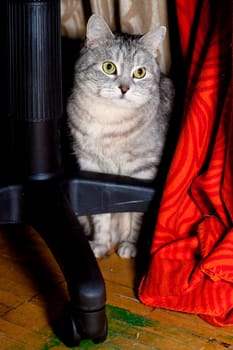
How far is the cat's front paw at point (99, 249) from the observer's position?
162cm

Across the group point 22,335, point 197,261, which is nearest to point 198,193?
point 197,261

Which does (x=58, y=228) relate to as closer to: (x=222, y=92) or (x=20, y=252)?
(x=20, y=252)

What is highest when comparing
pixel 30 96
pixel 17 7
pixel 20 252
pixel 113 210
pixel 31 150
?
pixel 17 7

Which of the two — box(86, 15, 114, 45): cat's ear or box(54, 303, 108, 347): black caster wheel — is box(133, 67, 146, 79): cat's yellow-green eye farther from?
box(54, 303, 108, 347): black caster wheel

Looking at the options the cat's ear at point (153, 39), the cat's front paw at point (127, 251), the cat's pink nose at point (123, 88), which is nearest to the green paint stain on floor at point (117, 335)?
the cat's front paw at point (127, 251)

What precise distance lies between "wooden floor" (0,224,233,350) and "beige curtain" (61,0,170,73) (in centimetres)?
63

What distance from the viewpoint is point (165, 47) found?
66.7 inches

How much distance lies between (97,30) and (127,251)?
576 mm

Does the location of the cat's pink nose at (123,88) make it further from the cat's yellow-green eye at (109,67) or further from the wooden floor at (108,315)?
the wooden floor at (108,315)

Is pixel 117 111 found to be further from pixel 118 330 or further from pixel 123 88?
pixel 118 330

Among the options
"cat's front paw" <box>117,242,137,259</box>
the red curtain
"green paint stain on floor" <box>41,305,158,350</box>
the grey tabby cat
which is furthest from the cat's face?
"green paint stain on floor" <box>41,305,158,350</box>

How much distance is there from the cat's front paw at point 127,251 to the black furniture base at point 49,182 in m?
0.13

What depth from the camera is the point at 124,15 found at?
5.38 ft

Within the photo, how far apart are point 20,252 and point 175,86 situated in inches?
24.7
